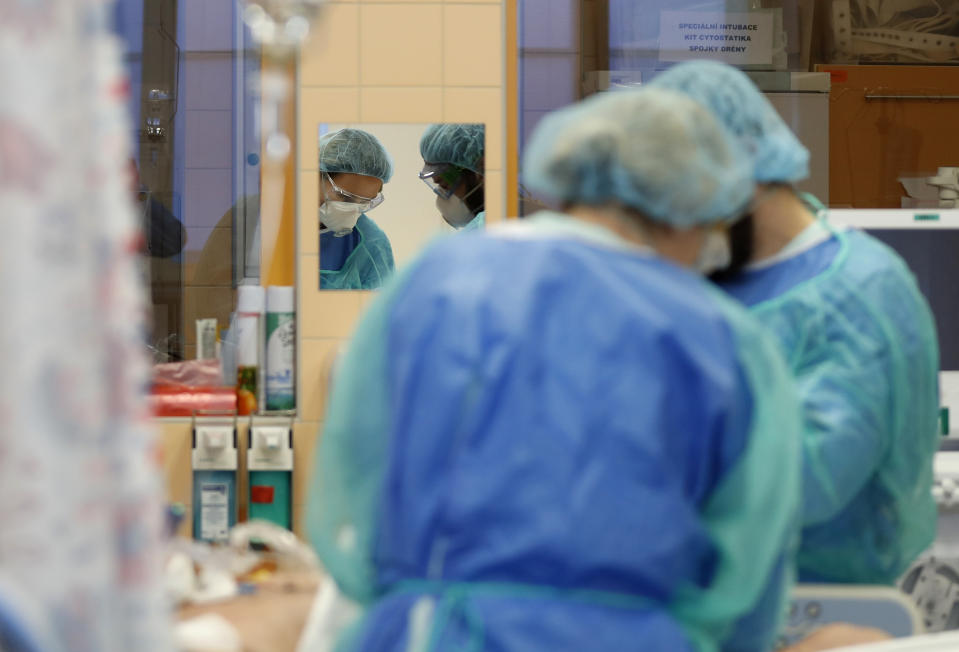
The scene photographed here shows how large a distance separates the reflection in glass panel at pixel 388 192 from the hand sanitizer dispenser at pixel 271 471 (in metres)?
0.39

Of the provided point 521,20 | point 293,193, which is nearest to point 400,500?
point 293,193

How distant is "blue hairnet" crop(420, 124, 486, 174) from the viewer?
293 cm

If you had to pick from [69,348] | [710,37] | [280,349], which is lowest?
[280,349]

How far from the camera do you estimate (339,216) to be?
2953mm

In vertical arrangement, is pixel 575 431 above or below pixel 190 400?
above

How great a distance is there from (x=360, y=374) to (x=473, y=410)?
183 millimetres

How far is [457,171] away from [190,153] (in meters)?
0.88

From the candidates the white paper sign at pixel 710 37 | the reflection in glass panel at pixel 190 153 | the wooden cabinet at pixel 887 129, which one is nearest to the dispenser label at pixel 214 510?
the reflection in glass panel at pixel 190 153

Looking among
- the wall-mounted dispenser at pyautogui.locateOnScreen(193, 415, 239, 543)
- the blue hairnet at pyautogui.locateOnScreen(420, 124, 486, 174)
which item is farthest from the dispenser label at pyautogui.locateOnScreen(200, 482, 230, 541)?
the blue hairnet at pyautogui.locateOnScreen(420, 124, 486, 174)

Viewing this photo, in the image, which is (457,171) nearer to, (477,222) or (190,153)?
(477,222)

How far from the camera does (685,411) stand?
4.02 ft

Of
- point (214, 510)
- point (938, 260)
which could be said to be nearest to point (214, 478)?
point (214, 510)

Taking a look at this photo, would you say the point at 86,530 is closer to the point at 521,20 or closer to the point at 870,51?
the point at 521,20

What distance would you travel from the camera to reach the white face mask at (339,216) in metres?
2.95
